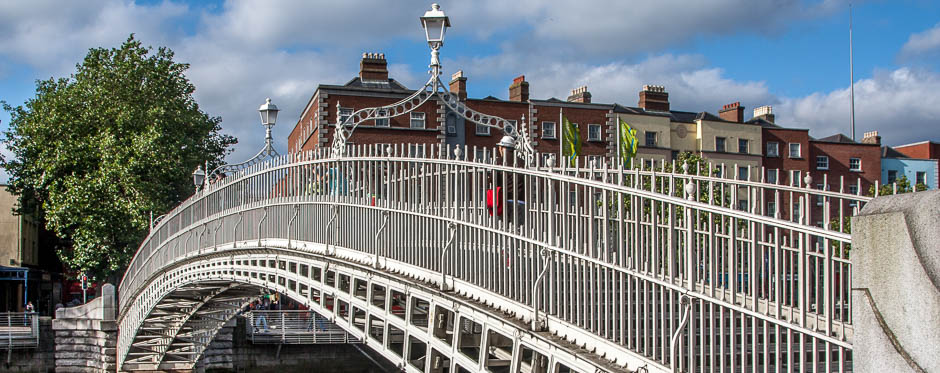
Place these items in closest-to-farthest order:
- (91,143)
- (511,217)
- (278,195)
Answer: (511,217)
(278,195)
(91,143)

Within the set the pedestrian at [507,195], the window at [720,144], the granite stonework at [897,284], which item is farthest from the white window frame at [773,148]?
the granite stonework at [897,284]

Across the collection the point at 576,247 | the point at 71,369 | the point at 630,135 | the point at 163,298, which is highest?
the point at 630,135

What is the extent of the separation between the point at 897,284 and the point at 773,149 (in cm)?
4614

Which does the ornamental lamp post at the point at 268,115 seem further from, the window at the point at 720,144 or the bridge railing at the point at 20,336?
the window at the point at 720,144

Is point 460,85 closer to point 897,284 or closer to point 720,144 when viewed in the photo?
point 720,144

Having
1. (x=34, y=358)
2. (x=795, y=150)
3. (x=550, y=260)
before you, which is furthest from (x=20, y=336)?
(x=795, y=150)

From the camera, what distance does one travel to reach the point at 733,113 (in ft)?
159

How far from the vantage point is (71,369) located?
2908cm

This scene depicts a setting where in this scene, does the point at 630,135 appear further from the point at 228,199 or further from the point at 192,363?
the point at 192,363

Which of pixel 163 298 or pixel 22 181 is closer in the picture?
pixel 163 298

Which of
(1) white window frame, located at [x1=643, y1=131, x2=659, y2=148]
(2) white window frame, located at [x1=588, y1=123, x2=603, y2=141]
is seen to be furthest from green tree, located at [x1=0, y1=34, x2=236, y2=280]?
(1) white window frame, located at [x1=643, y1=131, x2=659, y2=148]

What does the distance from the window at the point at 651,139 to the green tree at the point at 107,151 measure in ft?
67.8

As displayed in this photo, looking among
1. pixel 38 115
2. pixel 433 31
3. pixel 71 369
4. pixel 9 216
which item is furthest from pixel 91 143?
pixel 433 31

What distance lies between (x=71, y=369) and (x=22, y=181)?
36.9ft
